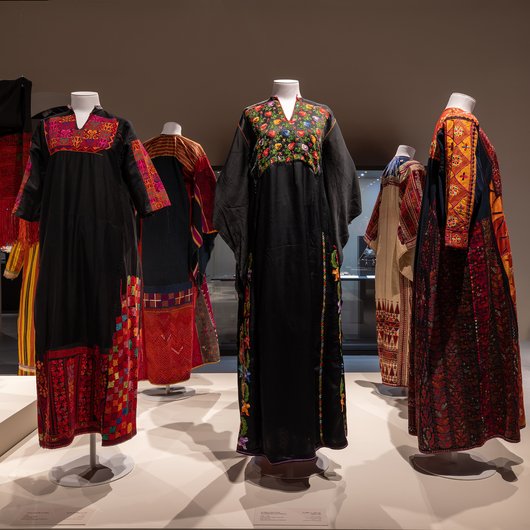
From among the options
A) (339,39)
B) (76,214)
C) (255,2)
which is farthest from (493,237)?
(255,2)

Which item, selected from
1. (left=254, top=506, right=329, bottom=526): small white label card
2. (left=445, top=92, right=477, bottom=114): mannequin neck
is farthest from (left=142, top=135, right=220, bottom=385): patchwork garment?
(left=445, top=92, right=477, bottom=114): mannequin neck

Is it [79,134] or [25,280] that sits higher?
[79,134]

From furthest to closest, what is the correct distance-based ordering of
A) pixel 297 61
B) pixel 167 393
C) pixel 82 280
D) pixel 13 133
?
pixel 297 61
pixel 167 393
pixel 13 133
pixel 82 280

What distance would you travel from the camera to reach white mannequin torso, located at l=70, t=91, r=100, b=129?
2.06 meters

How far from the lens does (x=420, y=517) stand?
184 centimetres

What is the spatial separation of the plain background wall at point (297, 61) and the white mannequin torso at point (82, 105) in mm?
2150

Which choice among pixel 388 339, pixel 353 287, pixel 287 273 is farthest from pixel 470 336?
pixel 353 287

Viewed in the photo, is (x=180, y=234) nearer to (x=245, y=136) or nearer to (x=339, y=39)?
(x=245, y=136)

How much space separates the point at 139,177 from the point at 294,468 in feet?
4.63

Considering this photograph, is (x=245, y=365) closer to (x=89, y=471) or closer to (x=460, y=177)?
(x=89, y=471)

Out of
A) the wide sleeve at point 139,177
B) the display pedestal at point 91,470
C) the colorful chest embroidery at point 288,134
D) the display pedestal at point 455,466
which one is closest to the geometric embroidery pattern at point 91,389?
the display pedestal at point 91,470

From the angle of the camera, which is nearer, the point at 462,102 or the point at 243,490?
the point at 243,490

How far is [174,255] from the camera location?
3104 millimetres

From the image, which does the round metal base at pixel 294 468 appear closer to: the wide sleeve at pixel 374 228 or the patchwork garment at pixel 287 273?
the patchwork garment at pixel 287 273
